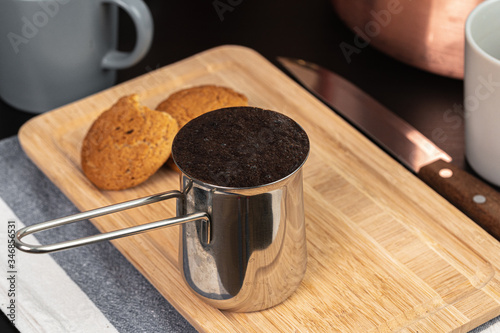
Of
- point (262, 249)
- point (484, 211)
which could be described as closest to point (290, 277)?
point (262, 249)

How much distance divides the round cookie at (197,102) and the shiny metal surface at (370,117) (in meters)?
0.16

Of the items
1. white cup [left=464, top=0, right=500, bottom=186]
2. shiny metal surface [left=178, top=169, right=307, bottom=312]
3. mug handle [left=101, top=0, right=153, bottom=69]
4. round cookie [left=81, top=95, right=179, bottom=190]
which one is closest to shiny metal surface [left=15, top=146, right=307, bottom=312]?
shiny metal surface [left=178, top=169, right=307, bottom=312]

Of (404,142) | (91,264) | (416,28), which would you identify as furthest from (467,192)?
(91,264)

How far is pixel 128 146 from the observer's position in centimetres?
84

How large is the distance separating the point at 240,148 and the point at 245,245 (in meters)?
0.09

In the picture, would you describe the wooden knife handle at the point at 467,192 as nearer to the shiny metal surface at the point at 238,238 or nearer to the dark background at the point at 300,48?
the dark background at the point at 300,48

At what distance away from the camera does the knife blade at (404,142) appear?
0.85 metres

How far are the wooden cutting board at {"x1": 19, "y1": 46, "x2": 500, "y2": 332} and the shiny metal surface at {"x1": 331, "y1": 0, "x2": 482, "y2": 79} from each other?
0.49 feet

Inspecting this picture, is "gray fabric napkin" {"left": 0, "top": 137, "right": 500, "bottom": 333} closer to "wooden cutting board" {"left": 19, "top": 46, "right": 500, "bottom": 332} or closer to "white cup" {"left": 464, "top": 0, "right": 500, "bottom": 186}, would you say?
"wooden cutting board" {"left": 19, "top": 46, "right": 500, "bottom": 332}

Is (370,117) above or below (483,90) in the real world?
below

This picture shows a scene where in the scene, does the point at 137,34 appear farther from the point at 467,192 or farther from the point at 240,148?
the point at 467,192

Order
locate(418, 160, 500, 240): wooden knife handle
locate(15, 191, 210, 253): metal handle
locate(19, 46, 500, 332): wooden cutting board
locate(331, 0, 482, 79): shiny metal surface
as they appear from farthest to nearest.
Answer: locate(331, 0, 482, 79): shiny metal surface < locate(418, 160, 500, 240): wooden knife handle < locate(19, 46, 500, 332): wooden cutting board < locate(15, 191, 210, 253): metal handle

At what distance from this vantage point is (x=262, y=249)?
0.69 metres

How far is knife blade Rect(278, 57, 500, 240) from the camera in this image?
0.85 metres
